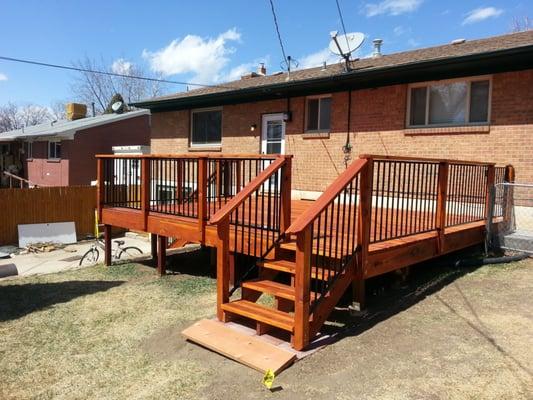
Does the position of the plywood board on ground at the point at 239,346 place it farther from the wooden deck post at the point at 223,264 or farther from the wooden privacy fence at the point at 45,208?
the wooden privacy fence at the point at 45,208

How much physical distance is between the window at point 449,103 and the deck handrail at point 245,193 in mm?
5447

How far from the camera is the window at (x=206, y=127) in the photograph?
1401 cm

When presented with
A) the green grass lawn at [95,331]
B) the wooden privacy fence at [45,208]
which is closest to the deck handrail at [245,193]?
the green grass lawn at [95,331]

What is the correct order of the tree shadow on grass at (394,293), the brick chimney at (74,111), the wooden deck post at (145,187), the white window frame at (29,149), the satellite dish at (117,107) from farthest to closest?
1. the brick chimney at (74,111)
2. the satellite dish at (117,107)
3. the white window frame at (29,149)
4. the wooden deck post at (145,187)
5. the tree shadow on grass at (394,293)

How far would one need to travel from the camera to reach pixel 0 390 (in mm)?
3859

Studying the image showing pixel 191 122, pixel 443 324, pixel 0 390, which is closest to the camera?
pixel 0 390

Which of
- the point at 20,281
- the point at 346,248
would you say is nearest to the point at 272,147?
the point at 20,281

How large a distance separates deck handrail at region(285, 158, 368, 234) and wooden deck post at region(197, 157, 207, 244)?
8.10ft

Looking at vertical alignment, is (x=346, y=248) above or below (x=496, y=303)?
above

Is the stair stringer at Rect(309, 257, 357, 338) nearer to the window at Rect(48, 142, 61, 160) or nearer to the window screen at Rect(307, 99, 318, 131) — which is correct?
the window screen at Rect(307, 99, 318, 131)

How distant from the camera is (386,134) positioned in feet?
32.4

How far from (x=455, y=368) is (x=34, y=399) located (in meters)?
3.38

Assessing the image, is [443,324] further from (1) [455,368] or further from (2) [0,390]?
(2) [0,390]

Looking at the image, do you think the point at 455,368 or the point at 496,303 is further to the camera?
the point at 496,303
